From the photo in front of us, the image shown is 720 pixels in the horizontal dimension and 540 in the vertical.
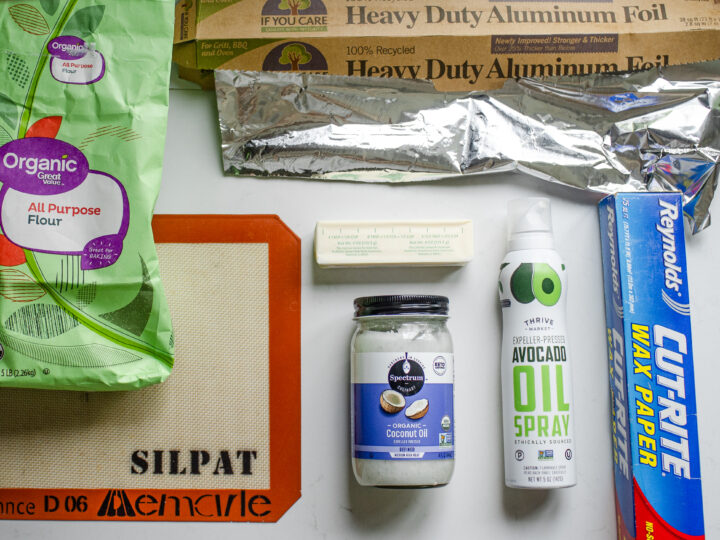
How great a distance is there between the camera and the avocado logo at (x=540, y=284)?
2.10ft

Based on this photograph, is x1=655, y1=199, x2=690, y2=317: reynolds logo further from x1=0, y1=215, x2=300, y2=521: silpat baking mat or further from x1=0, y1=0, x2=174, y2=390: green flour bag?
x1=0, y1=0, x2=174, y2=390: green flour bag

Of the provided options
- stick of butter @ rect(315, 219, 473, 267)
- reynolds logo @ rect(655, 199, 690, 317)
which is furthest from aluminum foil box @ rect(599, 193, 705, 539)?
stick of butter @ rect(315, 219, 473, 267)

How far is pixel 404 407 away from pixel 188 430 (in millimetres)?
238

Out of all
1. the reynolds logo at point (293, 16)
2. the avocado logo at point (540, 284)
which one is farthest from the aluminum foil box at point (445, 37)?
the avocado logo at point (540, 284)

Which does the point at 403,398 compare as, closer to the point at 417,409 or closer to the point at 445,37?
the point at 417,409

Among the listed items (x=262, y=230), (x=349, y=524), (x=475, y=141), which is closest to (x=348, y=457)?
(x=349, y=524)

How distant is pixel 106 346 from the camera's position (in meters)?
0.60

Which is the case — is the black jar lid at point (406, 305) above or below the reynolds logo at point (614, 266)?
below

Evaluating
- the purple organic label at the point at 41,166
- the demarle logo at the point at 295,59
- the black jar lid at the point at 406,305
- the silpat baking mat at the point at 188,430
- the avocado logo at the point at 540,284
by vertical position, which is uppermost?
the demarle logo at the point at 295,59

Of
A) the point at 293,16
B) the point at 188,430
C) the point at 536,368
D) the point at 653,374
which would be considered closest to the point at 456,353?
the point at 536,368

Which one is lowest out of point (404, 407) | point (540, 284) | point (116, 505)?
point (116, 505)

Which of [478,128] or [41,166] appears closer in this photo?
[41,166]

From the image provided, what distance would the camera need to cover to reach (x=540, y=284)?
0.64 m

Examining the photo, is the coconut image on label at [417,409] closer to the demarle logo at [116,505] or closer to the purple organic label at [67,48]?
the demarle logo at [116,505]
